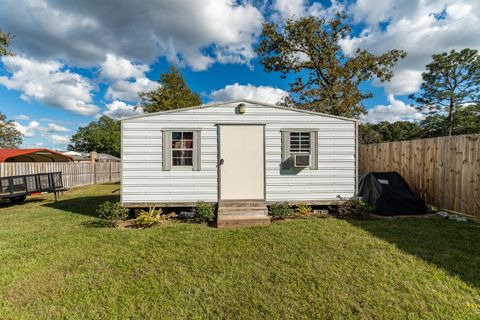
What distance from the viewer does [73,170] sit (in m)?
12.9

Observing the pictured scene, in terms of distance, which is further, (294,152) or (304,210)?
(294,152)

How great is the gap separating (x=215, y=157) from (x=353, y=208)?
3712 millimetres

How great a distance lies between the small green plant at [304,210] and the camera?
Answer: 5699mm

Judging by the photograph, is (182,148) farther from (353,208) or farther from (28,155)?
(28,155)

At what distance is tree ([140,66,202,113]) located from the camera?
14055 mm

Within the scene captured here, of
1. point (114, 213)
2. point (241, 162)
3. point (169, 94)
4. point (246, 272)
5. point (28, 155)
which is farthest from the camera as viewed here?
point (169, 94)

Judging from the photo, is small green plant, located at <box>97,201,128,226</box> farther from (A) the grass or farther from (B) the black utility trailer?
(B) the black utility trailer

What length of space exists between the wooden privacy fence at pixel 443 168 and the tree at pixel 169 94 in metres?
11.6

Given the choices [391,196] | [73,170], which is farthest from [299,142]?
[73,170]

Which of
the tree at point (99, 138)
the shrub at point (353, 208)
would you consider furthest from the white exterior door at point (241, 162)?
the tree at point (99, 138)

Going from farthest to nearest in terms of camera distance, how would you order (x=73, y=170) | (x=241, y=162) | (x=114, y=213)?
(x=73, y=170), (x=241, y=162), (x=114, y=213)

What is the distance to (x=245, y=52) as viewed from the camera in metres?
13.6

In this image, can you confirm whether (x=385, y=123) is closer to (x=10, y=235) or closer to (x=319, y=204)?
(x=319, y=204)

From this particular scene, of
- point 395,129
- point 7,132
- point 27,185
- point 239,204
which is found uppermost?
point 395,129
